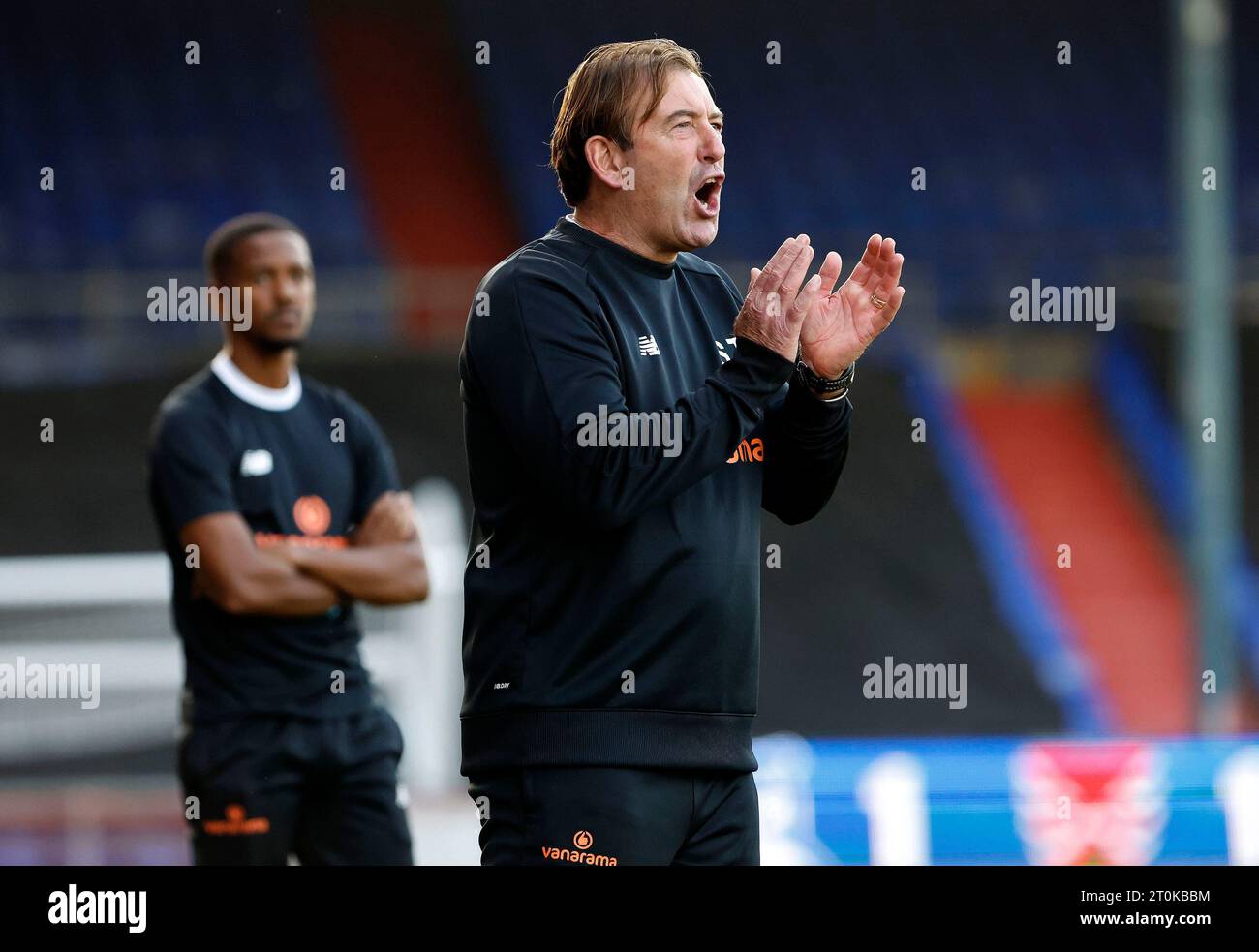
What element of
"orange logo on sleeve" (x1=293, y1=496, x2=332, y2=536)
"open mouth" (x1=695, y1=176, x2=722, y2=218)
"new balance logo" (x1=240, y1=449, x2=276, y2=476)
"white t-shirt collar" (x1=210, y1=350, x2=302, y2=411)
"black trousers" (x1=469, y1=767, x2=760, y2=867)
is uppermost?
"white t-shirt collar" (x1=210, y1=350, x2=302, y2=411)

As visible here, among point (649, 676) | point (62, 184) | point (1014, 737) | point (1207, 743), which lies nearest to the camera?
point (649, 676)

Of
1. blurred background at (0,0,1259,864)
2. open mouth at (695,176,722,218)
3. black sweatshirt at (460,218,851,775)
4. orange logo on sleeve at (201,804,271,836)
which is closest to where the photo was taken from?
black sweatshirt at (460,218,851,775)

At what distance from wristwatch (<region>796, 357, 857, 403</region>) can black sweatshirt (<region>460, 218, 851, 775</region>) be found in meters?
0.07

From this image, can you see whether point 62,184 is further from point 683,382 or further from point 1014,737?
point 683,382

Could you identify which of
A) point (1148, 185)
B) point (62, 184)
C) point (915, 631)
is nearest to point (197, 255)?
point (62, 184)

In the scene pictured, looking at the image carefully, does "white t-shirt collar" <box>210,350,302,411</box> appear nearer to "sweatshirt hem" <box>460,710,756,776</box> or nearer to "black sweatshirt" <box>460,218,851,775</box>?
"black sweatshirt" <box>460,218,851,775</box>

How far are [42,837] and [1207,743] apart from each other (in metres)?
4.34

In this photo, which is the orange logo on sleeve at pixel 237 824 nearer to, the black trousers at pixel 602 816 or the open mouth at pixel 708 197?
the black trousers at pixel 602 816

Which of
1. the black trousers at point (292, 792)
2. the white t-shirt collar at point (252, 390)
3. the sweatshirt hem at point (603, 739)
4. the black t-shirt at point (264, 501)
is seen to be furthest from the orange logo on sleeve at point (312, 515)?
the sweatshirt hem at point (603, 739)

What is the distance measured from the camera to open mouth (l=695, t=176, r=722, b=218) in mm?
2396

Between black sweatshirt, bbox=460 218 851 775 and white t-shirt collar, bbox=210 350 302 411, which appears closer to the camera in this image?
black sweatshirt, bbox=460 218 851 775

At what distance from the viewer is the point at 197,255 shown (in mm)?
8883

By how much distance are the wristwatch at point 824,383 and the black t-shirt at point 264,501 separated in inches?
60.3

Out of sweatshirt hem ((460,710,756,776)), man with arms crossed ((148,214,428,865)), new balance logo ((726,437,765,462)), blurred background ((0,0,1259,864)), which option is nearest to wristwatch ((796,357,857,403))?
new balance logo ((726,437,765,462))
